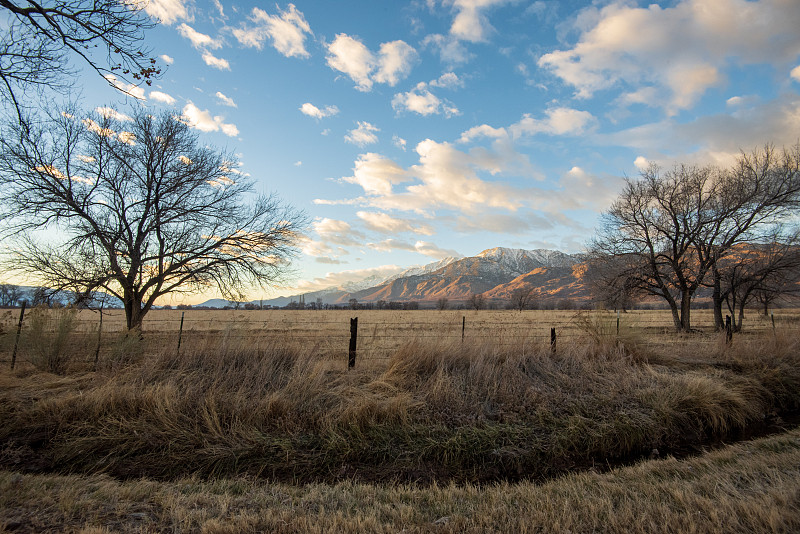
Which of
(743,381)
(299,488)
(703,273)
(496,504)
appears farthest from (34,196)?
(703,273)

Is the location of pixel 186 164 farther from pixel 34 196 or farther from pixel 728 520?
pixel 728 520

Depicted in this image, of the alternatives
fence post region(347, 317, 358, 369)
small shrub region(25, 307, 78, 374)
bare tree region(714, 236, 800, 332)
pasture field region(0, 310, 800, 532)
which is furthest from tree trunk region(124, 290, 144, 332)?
bare tree region(714, 236, 800, 332)

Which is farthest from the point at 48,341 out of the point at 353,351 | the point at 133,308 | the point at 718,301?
the point at 718,301

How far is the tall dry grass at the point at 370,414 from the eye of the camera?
5.17 meters

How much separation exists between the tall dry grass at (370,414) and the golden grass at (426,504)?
31.2 inches

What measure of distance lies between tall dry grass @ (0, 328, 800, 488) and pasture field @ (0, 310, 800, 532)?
0.03 meters

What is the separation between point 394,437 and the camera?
18.3 ft

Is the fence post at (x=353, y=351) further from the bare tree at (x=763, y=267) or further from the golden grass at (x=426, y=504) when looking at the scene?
the bare tree at (x=763, y=267)

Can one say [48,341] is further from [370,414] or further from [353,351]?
[370,414]

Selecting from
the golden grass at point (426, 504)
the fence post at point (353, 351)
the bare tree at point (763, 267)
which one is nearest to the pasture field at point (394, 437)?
the golden grass at point (426, 504)

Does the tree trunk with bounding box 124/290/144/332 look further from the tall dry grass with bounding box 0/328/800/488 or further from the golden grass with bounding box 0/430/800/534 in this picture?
the golden grass with bounding box 0/430/800/534

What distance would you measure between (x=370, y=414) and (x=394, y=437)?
0.58 metres

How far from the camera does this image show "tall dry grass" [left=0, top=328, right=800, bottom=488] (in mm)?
5172

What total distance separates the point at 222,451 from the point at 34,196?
42.9ft
